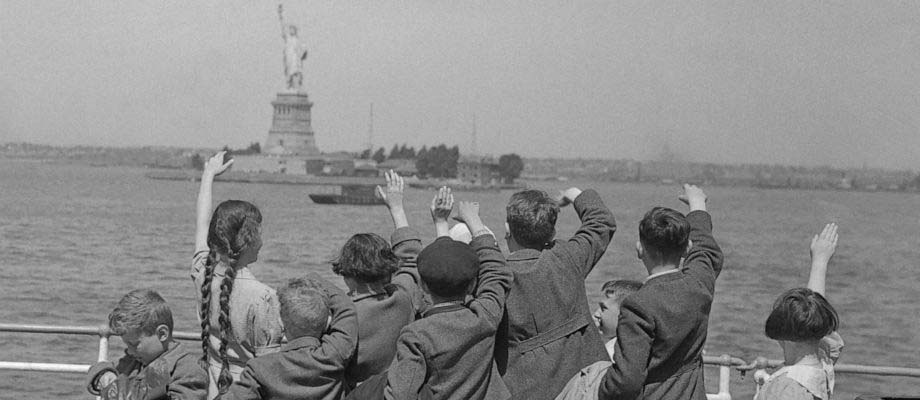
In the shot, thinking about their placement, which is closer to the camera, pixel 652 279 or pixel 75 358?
pixel 652 279

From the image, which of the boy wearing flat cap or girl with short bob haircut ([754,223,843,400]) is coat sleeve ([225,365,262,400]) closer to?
the boy wearing flat cap

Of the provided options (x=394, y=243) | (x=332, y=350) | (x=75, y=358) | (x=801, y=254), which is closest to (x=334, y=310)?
(x=332, y=350)

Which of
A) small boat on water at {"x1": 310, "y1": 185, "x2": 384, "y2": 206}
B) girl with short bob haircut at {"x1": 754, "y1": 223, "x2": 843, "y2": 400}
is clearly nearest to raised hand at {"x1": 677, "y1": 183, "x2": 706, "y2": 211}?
girl with short bob haircut at {"x1": 754, "y1": 223, "x2": 843, "y2": 400}

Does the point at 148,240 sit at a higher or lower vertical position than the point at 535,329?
lower

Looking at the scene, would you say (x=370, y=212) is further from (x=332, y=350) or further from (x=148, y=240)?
(x=332, y=350)

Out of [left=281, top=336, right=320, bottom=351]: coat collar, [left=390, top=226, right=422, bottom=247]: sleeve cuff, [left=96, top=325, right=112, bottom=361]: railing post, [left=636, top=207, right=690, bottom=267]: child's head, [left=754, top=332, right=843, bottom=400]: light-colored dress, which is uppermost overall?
[left=636, top=207, right=690, bottom=267]: child's head

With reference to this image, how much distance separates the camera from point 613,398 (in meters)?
3.53

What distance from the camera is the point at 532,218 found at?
387 cm

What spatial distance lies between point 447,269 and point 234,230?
75cm

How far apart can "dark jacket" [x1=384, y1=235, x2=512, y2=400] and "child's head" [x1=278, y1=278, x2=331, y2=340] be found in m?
0.28

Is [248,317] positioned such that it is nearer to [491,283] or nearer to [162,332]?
[162,332]

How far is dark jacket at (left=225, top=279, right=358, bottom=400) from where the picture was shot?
11.5ft

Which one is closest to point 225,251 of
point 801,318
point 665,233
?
point 665,233

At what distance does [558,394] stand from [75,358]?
15.9 meters
